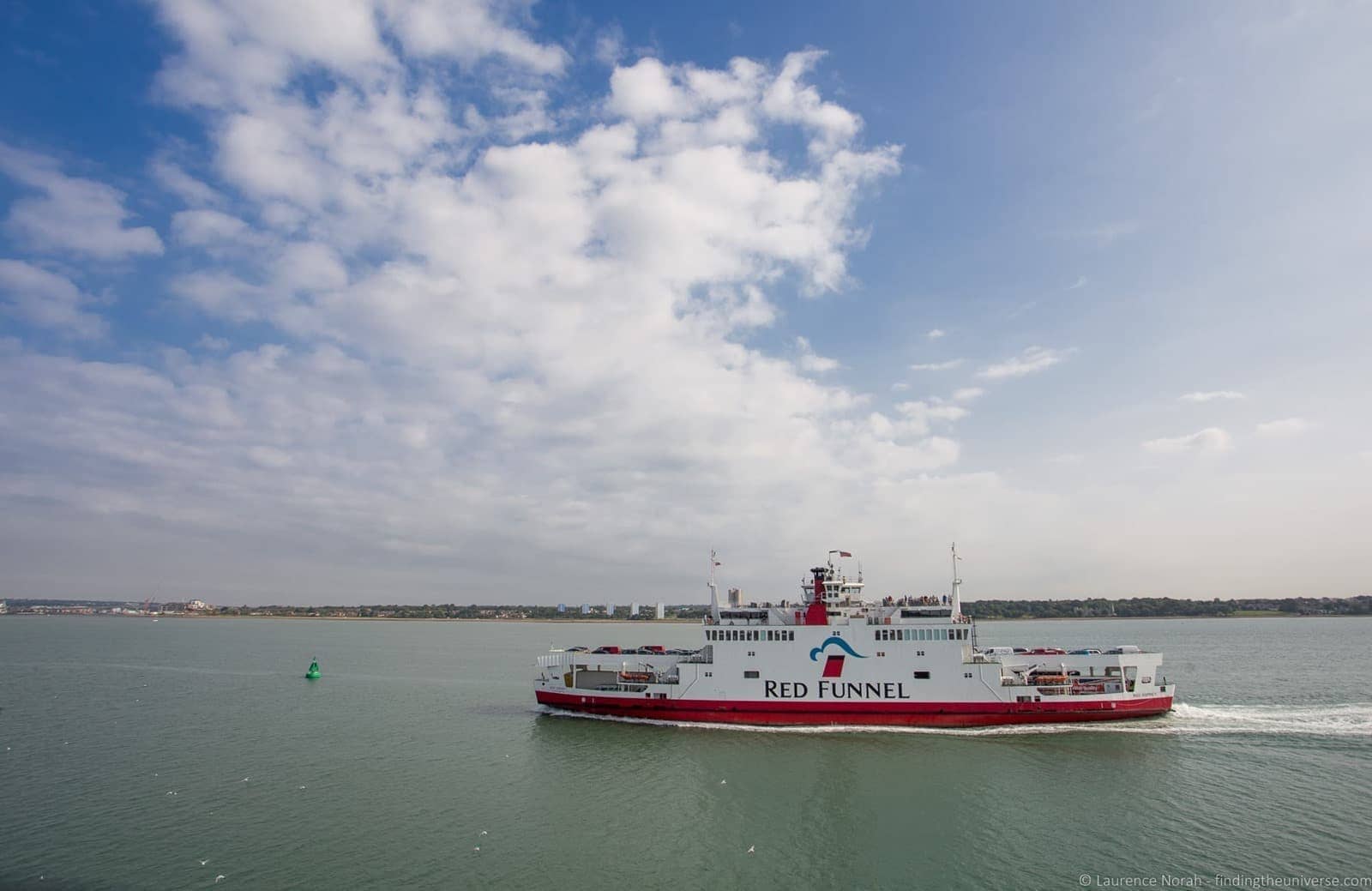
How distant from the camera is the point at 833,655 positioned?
42188 millimetres

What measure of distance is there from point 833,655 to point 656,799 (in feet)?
53.1

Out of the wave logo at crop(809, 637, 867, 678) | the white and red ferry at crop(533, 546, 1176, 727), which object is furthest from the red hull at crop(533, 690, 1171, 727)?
the wave logo at crop(809, 637, 867, 678)

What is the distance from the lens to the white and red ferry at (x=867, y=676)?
41.4 meters

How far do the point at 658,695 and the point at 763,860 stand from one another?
20788mm

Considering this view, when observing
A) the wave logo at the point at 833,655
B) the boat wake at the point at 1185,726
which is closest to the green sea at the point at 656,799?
the boat wake at the point at 1185,726

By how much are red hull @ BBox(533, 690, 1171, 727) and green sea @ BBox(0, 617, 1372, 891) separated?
0.77 meters

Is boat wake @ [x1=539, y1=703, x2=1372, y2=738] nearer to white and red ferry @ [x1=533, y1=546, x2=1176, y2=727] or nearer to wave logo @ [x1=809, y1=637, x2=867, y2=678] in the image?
white and red ferry @ [x1=533, y1=546, x2=1176, y2=727]

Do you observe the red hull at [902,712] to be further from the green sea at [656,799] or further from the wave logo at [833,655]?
the wave logo at [833,655]

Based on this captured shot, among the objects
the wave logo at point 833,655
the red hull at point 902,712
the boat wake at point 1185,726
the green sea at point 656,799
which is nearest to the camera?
the green sea at point 656,799

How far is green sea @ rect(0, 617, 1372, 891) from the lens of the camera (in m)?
22.6

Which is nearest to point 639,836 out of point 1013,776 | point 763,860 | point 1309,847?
point 763,860

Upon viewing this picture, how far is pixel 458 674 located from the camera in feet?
237

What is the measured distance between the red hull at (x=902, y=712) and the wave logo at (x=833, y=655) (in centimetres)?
191

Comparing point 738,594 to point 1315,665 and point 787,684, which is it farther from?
point 1315,665
